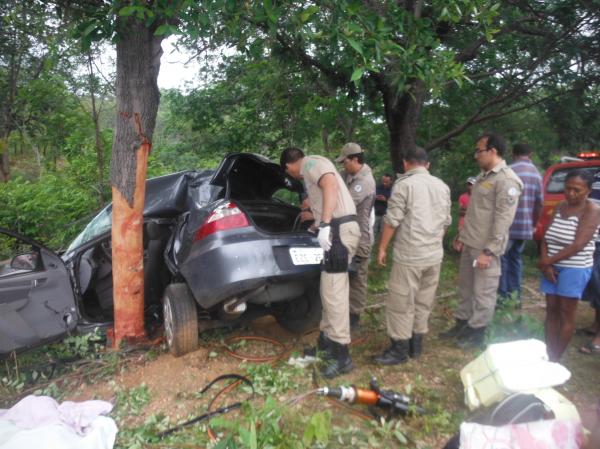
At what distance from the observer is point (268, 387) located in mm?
3074

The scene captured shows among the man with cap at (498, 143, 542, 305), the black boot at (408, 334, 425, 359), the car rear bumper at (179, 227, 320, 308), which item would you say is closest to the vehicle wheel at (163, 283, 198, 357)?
the car rear bumper at (179, 227, 320, 308)

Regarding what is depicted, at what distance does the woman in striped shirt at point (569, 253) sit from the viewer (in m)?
3.02

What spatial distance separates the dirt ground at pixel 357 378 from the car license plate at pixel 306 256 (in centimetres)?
Result: 82

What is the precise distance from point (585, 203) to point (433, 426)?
74.3 inches

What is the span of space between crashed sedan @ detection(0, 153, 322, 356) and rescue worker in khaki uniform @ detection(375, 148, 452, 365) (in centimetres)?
63

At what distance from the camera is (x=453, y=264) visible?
659 cm

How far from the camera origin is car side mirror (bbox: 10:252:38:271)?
3509 millimetres

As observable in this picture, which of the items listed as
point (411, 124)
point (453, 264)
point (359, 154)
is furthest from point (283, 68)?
point (453, 264)

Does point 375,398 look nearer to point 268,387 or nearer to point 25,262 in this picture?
point 268,387

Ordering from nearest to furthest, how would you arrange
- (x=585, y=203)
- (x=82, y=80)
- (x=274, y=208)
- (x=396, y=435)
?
(x=396, y=435) < (x=585, y=203) < (x=274, y=208) < (x=82, y=80)

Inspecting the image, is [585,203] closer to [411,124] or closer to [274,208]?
[274,208]

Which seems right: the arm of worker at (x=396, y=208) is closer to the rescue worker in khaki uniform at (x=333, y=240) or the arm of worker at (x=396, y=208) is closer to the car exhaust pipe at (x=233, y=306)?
the rescue worker in khaki uniform at (x=333, y=240)

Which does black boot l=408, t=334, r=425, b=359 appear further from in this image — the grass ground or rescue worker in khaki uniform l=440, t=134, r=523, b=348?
rescue worker in khaki uniform l=440, t=134, r=523, b=348

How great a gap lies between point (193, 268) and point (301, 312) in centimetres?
114
